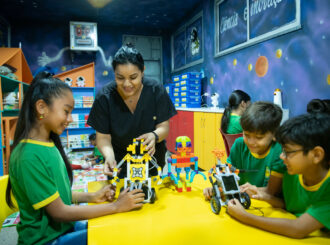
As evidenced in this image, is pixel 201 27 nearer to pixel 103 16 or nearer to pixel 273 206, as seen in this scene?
pixel 103 16

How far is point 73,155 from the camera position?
15.7 feet

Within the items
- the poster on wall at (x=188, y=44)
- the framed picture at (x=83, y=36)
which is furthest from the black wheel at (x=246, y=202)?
the framed picture at (x=83, y=36)

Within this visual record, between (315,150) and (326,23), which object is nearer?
(315,150)

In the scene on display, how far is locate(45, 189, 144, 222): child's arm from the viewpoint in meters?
0.83

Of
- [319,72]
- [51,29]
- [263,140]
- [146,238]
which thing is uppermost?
[51,29]

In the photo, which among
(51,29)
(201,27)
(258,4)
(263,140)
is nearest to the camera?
(263,140)

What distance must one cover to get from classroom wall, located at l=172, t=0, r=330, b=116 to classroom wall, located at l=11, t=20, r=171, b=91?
329 centimetres

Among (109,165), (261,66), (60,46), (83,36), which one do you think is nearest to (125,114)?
(109,165)

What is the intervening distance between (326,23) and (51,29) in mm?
5329

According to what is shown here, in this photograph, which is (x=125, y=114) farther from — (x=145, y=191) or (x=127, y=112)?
(x=145, y=191)

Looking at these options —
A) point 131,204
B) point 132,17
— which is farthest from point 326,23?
point 132,17

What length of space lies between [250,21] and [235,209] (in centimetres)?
268

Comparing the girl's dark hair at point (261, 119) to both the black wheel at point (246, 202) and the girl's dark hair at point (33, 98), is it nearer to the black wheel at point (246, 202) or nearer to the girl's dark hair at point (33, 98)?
the black wheel at point (246, 202)

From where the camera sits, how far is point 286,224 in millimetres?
766
